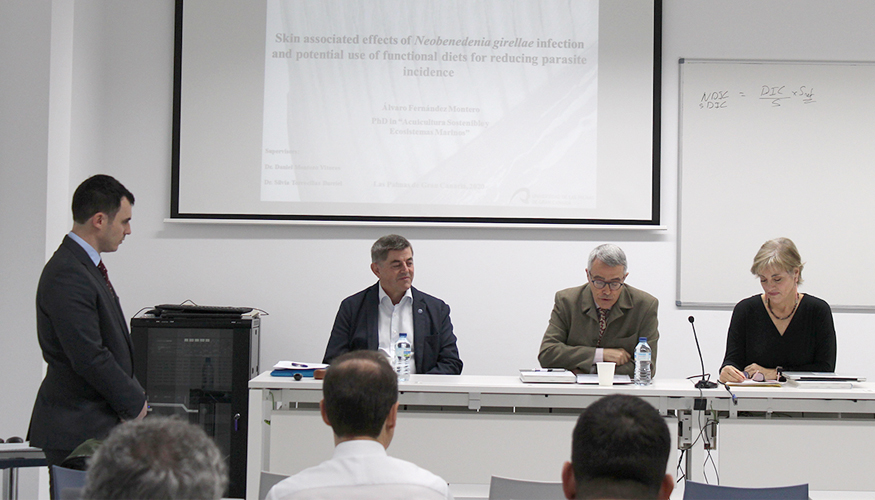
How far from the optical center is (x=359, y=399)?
5.04 ft

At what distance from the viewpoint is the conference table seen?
9.18 ft

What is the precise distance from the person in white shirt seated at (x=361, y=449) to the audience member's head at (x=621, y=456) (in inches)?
13.0

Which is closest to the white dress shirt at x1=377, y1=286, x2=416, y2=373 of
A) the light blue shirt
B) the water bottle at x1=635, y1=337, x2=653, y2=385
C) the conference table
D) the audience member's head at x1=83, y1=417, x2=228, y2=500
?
the conference table

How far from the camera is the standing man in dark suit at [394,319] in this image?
3.36m

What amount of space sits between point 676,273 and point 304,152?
94.0 inches

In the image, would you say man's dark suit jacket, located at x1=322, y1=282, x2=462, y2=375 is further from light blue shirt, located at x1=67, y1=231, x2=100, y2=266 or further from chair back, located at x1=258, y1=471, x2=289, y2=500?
chair back, located at x1=258, y1=471, x2=289, y2=500

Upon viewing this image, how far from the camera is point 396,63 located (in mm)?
4305

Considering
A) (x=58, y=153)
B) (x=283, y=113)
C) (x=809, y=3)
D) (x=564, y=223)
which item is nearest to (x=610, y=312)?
(x=564, y=223)

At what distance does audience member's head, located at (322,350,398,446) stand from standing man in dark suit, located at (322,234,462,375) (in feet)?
5.77

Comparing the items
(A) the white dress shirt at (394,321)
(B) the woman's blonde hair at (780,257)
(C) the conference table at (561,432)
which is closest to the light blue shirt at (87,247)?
(C) the conference table at (561,432)

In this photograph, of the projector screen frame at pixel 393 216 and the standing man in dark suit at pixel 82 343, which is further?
the projector screen frame at pixel 393 216

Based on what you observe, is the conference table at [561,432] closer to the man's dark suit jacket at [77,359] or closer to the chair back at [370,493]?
the man's dark suit jacket at [77,359]

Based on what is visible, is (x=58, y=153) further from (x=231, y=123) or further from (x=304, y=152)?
(x=304, y=152)

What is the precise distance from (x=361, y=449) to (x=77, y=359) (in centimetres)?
133
